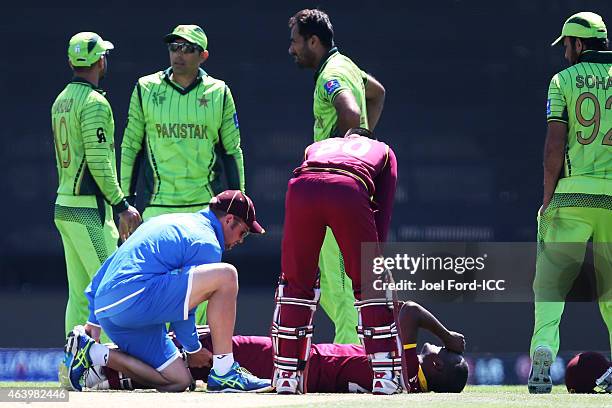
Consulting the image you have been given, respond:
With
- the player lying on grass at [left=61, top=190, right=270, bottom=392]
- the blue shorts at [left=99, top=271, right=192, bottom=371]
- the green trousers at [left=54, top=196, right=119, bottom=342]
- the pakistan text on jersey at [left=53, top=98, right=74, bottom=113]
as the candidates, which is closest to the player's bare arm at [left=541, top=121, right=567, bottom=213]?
the player lying on grass at [left=61, top=190, right=270, bottom=392]

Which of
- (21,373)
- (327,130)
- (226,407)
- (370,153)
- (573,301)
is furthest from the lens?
(573,301)

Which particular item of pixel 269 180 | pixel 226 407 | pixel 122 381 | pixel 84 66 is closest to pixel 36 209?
pixel 269 180

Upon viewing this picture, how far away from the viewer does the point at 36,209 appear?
10875mm

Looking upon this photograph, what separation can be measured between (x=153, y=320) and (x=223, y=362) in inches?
13.7

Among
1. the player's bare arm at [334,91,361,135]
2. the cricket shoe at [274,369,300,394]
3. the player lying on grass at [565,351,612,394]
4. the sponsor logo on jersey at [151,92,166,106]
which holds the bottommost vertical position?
the player lying on grass at [565,351,612,394]

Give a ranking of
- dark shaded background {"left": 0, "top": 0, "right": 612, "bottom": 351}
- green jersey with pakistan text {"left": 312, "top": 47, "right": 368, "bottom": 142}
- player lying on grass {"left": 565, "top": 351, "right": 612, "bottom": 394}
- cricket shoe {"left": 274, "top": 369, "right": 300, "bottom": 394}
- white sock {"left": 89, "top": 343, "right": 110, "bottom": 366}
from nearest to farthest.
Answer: cricket shoe {"left": 274, "top": 369, "right": 300, "bottom": 394} → white sock {"left": 89, "top": 343, "right": 110, "bottom": 366} → player lying on grass {"left": 565, "top": 351, "right": 612, "bottom": 394} → green jersey with pakistan text {"left": 312, "top": 47, "right": 368, "bottom": 142} → dark shaded background {"left": 0, "top": 0, "right": 612, "bottom": 351}

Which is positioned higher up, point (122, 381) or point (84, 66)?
point (84, 66)

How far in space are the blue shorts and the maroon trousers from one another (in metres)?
0.46

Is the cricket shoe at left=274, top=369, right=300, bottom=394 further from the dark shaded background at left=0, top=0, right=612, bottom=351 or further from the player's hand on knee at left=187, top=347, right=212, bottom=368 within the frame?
the dark shaded background at left=0, top=0, right=612, bottom=351

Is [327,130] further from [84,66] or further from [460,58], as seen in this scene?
[460,58]

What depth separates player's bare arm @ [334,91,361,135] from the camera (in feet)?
24.7

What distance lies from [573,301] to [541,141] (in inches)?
42.5

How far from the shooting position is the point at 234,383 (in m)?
6.92

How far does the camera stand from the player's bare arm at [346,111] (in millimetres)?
7539
